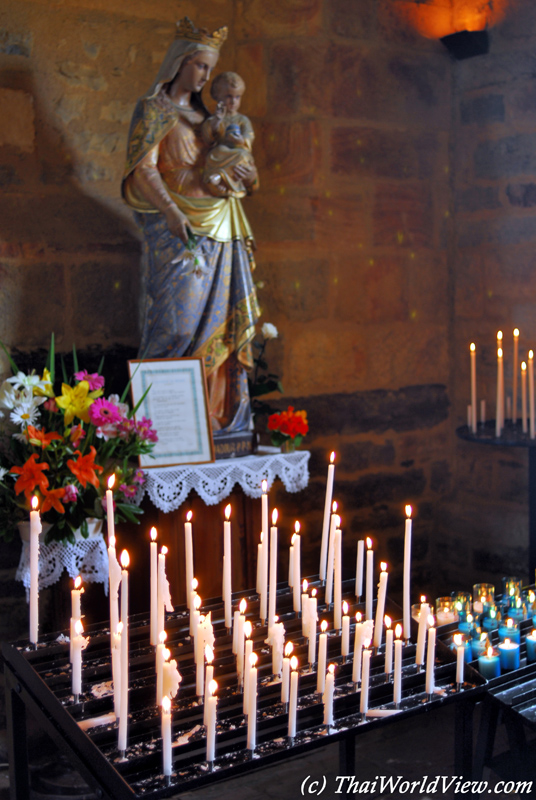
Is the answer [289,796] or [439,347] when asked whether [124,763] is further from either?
[439,347]

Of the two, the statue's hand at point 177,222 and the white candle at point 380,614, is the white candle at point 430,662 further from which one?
the statue's hand at point 177,222

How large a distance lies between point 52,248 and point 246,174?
2.68ft

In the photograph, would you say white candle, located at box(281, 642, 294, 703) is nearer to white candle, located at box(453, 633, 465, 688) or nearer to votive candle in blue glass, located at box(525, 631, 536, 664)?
white candle, located at box(453, 633, 465, 688)

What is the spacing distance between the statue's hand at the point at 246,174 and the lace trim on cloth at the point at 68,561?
1.37m

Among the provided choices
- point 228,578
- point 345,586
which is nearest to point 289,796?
point 345,586

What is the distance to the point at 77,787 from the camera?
253cm

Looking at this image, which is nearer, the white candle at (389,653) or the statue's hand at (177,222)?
the white candle at (389,653)

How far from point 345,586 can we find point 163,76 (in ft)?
6.22

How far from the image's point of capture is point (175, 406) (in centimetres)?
294

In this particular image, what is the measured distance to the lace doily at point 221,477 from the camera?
2805mm

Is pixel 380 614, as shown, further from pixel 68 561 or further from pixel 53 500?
pixel 68 561

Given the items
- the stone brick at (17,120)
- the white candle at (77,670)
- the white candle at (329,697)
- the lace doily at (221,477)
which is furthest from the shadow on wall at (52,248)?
the white candle at (329,697)

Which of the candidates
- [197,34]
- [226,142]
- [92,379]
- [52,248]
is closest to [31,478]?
[92,379]

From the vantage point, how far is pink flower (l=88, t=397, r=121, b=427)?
252 centimetres
